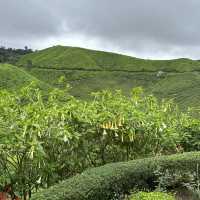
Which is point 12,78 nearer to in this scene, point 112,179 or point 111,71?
point 111,71

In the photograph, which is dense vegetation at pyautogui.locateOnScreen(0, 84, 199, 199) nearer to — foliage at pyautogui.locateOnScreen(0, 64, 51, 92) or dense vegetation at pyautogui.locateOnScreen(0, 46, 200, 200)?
dense vegetation at pyautogui.locateOnScreen(0, 46, 200, 200)

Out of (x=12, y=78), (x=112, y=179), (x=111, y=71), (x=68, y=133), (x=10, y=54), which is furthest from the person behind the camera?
(x=10, y=54)

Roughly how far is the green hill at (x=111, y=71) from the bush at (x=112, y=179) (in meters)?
51.4

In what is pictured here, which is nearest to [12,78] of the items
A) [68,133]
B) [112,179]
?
[112,179]

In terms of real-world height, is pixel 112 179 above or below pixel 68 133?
below

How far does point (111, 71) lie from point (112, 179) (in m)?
79.8

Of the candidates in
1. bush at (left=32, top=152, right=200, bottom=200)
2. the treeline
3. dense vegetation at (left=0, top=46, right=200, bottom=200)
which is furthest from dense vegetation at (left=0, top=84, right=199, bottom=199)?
the treeline

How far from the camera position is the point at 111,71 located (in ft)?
288

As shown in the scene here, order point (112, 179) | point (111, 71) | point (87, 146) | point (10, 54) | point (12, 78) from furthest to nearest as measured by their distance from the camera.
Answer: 1. point (10, 54)
2. point (111, 71)
3. point (12, 78)
4. point (87, 146)
5. point (112, 179)

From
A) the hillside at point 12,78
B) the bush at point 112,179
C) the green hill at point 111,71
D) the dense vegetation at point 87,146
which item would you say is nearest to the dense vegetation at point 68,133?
the dense vegetation at point 87,146

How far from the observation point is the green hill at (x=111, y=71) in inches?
2837

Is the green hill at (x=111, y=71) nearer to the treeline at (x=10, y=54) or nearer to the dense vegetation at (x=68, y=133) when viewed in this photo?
the treeline at (x=10, y=54)

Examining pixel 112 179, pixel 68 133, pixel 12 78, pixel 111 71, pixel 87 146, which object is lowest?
pixel 112 179

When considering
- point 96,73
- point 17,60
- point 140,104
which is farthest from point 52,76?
point 140,104
